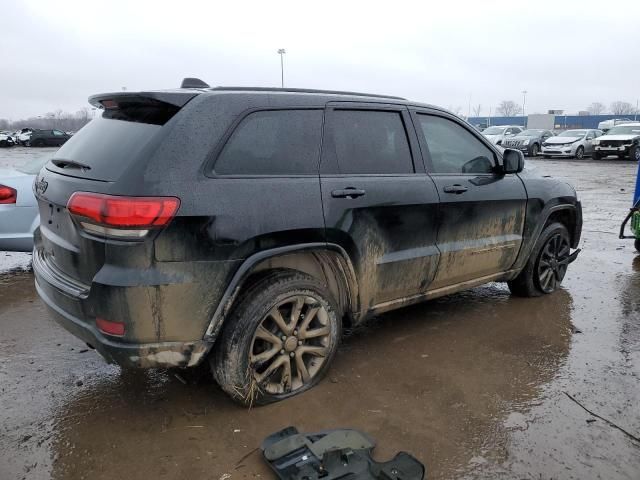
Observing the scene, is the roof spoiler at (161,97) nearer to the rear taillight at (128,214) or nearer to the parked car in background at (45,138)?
the rear taillight at (128,214)

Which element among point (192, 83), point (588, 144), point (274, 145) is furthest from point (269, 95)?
point (588, 144)

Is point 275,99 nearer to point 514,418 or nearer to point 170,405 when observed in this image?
point 170,405

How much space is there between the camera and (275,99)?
311 centimetres

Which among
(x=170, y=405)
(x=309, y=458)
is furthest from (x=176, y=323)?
(x=309, y=458)

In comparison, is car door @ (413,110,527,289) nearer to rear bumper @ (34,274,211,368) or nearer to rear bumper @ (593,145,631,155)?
rear bumper @ (34,274,211,368)

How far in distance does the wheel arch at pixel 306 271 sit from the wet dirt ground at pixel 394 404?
0.54m

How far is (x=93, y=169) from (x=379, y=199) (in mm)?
1689

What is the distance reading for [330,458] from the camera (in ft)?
8.21

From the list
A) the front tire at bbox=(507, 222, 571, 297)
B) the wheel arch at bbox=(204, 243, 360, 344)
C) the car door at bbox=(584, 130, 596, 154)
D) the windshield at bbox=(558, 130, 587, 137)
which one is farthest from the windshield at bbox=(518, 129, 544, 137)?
the wheel arch at bbox=(204, 243, 360, 344)

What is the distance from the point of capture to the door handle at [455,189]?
3.84 metres

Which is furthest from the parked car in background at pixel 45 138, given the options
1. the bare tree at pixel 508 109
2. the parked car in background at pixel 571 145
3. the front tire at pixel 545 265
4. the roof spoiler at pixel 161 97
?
the bare tree at pixel 508 109

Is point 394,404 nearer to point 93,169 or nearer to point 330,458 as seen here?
point 330,458

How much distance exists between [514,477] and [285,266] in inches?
64.0

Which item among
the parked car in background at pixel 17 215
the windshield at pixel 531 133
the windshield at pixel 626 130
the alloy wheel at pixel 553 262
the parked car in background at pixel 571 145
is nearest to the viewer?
the alloy wheel at pixel 553 262
